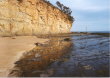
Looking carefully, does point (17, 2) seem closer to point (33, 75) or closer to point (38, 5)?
point (38, 5)

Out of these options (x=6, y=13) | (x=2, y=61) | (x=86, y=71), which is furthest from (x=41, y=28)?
(x=86, y=71)

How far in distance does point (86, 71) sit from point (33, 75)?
92.3 inches

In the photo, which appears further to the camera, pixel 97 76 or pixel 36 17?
pixel 36 17

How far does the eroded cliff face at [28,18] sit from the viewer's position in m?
24.3

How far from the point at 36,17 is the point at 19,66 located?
2557 cm

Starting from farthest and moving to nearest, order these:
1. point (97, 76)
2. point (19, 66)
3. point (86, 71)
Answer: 1. point (19, 66)
2. point (86, 71)
3. point (97, 76)

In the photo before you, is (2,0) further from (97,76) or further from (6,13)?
(97,76)

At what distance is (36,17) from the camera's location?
33250mm

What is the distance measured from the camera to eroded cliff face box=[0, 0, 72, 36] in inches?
958

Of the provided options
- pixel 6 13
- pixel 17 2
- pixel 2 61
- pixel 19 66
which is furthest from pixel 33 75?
pixel 17 2

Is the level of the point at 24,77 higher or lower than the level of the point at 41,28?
lower

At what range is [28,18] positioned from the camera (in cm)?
2980

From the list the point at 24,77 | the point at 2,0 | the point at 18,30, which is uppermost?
the point at 2,0

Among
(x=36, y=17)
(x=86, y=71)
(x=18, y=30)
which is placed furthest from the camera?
(x=36, y=17)
